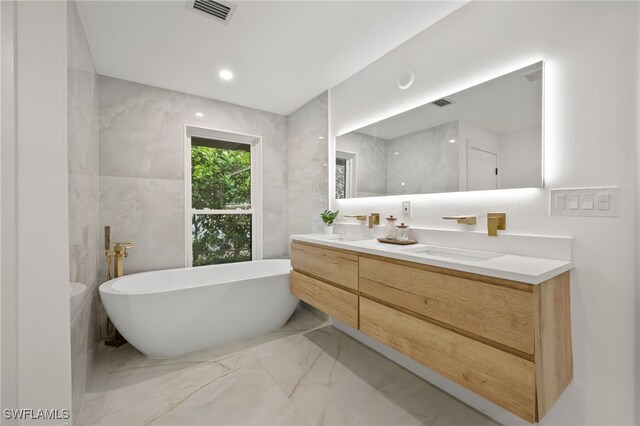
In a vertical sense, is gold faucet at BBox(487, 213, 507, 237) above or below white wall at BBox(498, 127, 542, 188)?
below

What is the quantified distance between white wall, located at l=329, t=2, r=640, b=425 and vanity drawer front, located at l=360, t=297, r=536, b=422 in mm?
526

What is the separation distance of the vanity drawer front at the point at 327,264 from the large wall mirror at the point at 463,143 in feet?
2.32

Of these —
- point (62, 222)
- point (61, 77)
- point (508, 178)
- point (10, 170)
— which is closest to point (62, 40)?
point (61, 77)

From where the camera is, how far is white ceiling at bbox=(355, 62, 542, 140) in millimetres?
1415

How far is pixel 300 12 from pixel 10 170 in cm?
174

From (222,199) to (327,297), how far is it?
1953mm

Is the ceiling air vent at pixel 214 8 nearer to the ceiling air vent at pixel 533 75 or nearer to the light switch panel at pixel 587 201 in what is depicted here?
the ceiling air vent at pixel 533 75

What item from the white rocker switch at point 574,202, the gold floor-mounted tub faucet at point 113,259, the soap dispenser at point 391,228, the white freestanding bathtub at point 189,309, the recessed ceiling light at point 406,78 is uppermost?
the recessed ceiling light at point 406,78

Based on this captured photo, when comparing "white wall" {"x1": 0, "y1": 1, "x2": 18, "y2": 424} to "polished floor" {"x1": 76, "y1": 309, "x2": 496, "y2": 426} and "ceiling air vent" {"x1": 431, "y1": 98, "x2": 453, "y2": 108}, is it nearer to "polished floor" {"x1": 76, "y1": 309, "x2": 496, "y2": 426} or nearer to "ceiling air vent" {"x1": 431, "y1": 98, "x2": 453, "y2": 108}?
"polished floor" {"x1": 76, "y1": 309, "x2": 496, "y2": 426}

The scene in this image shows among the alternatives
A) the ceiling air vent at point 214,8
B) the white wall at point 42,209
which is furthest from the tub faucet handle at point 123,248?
the ceiling air vent at point 214,8

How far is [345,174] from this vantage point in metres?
2.65

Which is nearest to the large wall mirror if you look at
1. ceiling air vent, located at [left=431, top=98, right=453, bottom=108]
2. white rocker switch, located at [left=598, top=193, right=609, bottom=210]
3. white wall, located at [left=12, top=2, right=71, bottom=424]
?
ceiling air vent, located at [left=431, top=98, right=453, bottom=108]

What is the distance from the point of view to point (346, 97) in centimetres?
265

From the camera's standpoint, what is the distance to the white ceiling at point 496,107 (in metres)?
1.41
